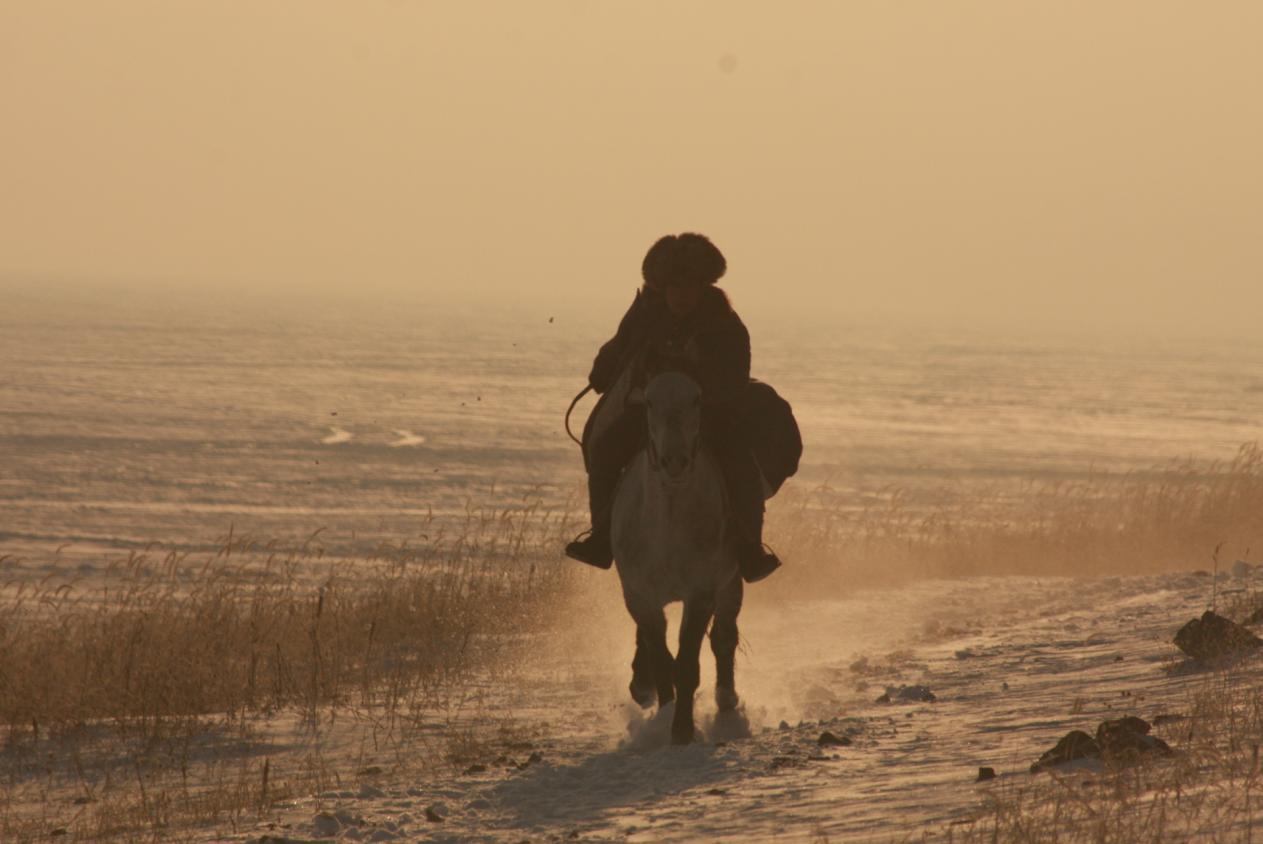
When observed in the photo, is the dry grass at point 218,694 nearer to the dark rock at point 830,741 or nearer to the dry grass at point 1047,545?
the dark rock at point 830,741

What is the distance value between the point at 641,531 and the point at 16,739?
184 inches

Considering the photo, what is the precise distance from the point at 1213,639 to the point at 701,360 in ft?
12.4

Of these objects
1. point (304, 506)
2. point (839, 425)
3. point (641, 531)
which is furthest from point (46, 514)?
point (839, 425)

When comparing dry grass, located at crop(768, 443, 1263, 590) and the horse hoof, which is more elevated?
the horse hoof

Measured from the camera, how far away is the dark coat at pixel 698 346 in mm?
9133

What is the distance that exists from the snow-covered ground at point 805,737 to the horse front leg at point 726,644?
0.16 metres

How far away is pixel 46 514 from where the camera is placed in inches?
1538

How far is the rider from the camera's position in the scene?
9250mm

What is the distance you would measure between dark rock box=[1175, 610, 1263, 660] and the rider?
279cm

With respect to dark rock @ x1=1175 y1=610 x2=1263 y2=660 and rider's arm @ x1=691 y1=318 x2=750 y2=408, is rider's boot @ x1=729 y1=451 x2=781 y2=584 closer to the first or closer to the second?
rider's arm @ x1=691 y1=318 x2=750 y2=408

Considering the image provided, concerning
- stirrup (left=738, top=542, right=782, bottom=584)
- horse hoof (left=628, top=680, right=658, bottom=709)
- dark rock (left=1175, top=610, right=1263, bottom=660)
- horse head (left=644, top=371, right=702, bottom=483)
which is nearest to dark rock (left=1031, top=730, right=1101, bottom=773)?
horse head (left=644, top=371, right=702, bottom=483)

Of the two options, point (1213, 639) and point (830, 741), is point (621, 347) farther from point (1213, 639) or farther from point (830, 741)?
point (1213, 639)

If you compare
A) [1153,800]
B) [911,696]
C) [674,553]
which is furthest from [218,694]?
[1153,800]

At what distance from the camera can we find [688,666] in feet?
30.0
